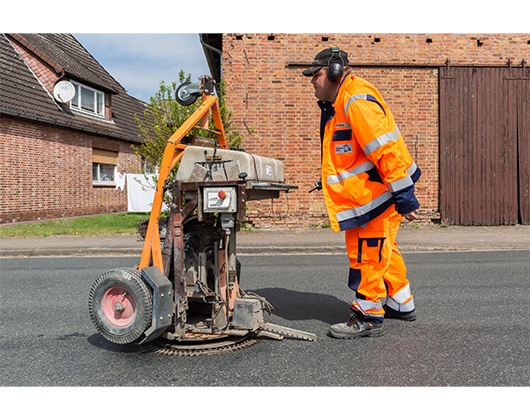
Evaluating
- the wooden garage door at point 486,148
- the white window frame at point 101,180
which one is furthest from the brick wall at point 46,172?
the wooden garage door at point 486,148

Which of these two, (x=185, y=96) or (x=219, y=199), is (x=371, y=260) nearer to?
(x=219, y=199)

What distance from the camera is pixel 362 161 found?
3.81 meters

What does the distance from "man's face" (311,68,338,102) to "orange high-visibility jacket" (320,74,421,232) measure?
10 centimetres

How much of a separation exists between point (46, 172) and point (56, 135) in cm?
142

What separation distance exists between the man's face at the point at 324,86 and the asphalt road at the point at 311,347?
191 cm

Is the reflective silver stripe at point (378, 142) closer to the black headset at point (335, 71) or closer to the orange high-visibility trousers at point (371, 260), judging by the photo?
Result: the orange high-visibility trousers at point (371, 260)

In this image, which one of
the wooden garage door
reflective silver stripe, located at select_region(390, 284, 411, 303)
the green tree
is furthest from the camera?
the wooden garage door

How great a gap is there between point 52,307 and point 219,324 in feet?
7.74

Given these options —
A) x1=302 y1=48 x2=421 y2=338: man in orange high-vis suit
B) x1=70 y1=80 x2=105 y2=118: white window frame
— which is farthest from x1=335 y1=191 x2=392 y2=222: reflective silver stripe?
x1=70 y1=80 x2=105 y2=118: white window frame

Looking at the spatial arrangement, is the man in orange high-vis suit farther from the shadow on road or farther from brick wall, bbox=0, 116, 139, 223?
brick wall, bbox=0, 116, 139, 223

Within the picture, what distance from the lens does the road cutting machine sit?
343 cm

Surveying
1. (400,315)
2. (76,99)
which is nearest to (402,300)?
(400,315)

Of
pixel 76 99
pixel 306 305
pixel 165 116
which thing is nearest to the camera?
pixel 306 305

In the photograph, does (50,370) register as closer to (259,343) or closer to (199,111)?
(259,343)
